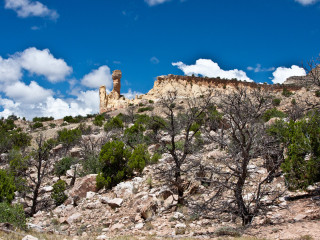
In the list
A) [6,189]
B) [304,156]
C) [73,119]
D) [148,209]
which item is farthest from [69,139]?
[73,119]

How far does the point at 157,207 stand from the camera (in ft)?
32.4

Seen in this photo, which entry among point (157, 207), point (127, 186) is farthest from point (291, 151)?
point (127, 186)

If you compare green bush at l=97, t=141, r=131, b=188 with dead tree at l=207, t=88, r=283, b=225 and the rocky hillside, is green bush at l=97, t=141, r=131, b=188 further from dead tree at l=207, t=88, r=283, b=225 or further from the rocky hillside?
dead tree at l=207, t=88, r=283, b=225

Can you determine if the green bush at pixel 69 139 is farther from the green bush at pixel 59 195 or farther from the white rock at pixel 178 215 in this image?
the white rock at pixel 178 215

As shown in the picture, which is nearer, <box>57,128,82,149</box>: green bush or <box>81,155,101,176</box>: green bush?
<box>81,155,101,176</box>: green bush

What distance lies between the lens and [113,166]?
559 inches

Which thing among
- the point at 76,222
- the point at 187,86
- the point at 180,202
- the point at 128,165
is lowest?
the point at 76,222

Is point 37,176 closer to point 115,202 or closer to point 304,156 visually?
point 115,202

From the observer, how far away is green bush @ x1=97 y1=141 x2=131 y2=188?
13.3 metres

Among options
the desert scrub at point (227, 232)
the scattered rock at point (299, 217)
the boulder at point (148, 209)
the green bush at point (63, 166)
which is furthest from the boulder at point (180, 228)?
the green bush at point (63, 166)

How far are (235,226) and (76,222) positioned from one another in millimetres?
6273

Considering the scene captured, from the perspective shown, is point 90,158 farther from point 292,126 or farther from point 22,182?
point 292,126

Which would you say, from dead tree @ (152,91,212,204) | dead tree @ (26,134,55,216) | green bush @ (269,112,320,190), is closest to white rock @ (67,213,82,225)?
dead tree @ (26,134,55,216)

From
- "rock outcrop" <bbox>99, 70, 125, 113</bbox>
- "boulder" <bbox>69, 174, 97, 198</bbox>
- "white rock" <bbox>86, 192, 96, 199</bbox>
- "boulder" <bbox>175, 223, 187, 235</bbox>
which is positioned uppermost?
"rock outcrop" <bbox>99, 70, 125, 113</bbox>
